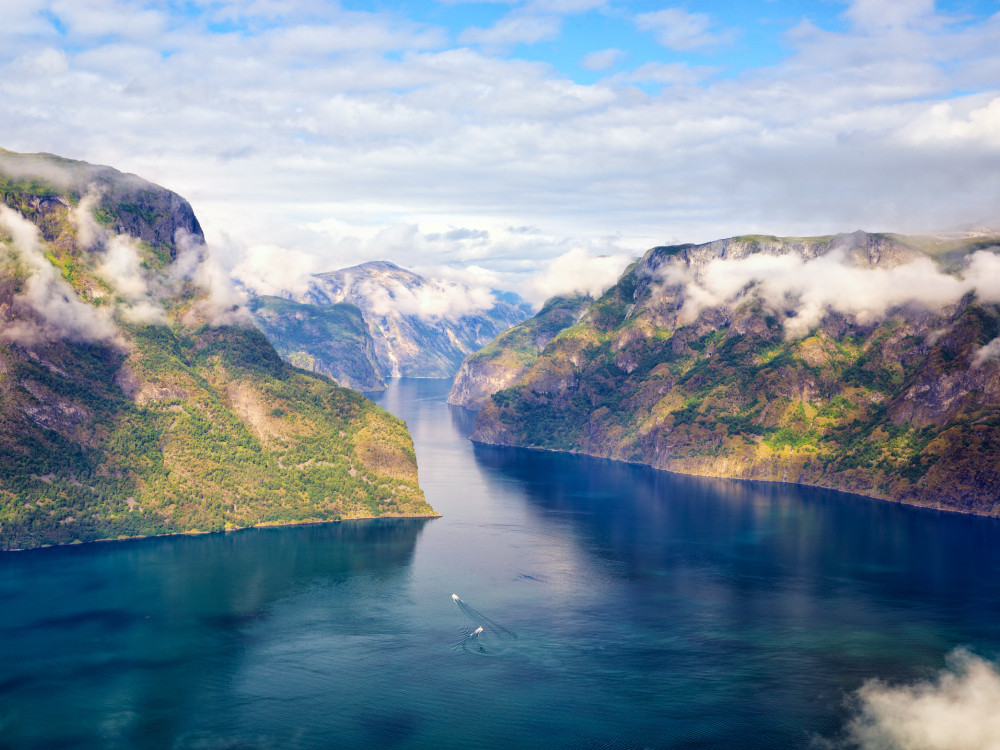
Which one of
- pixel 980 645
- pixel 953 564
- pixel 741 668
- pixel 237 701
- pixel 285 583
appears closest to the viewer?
pixel 237 701

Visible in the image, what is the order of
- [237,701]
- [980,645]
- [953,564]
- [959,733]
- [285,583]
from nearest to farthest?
1. [959,733]
2. [237,701]
3. [980,645]
4. [285,583]
5. [953,564]

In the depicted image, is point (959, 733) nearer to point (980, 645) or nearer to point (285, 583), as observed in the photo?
point (980, 645)

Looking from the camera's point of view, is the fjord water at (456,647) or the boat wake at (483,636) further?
the boat wake at (483,636)

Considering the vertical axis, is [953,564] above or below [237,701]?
above

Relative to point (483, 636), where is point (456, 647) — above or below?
below

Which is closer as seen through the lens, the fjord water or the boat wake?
the fjord water

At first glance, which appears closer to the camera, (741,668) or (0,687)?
(0,687)

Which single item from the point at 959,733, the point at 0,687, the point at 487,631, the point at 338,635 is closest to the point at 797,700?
the point at 959,733

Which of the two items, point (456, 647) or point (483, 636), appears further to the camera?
point (483, 636)
